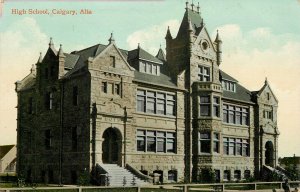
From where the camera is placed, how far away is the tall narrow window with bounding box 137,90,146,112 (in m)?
34.6

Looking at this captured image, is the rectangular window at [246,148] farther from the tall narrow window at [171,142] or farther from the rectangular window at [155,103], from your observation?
the rectangular window at [155,103]

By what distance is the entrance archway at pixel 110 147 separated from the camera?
33425mm

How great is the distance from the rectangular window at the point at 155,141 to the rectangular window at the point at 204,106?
369 centimetres

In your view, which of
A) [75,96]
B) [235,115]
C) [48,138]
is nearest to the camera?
[75,96]

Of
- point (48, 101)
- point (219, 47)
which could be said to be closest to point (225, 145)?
point (219, 47)

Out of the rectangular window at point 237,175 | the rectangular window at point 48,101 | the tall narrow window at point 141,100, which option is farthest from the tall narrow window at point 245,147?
the rectangular window at point 48,101

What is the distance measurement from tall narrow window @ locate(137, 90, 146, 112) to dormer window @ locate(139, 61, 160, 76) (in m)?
2.33

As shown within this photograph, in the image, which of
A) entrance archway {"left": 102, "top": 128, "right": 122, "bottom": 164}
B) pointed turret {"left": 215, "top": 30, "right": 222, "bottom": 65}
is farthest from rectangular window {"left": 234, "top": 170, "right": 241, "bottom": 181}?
entrance archway {"left": 102, "top": 128, "right": 122, "bottom": 164}

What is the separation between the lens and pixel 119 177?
30078 millimetres

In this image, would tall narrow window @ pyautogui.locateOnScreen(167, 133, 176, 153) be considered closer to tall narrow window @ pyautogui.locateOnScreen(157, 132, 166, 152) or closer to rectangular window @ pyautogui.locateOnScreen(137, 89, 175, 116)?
tall narrow window @ pyautogui.locateOnScreen(157, 132, 166, 152)

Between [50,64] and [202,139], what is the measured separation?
14368mm

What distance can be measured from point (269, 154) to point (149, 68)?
19.0 meters

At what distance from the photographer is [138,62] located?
119 feet

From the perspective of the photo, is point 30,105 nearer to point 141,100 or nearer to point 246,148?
point 141,100
